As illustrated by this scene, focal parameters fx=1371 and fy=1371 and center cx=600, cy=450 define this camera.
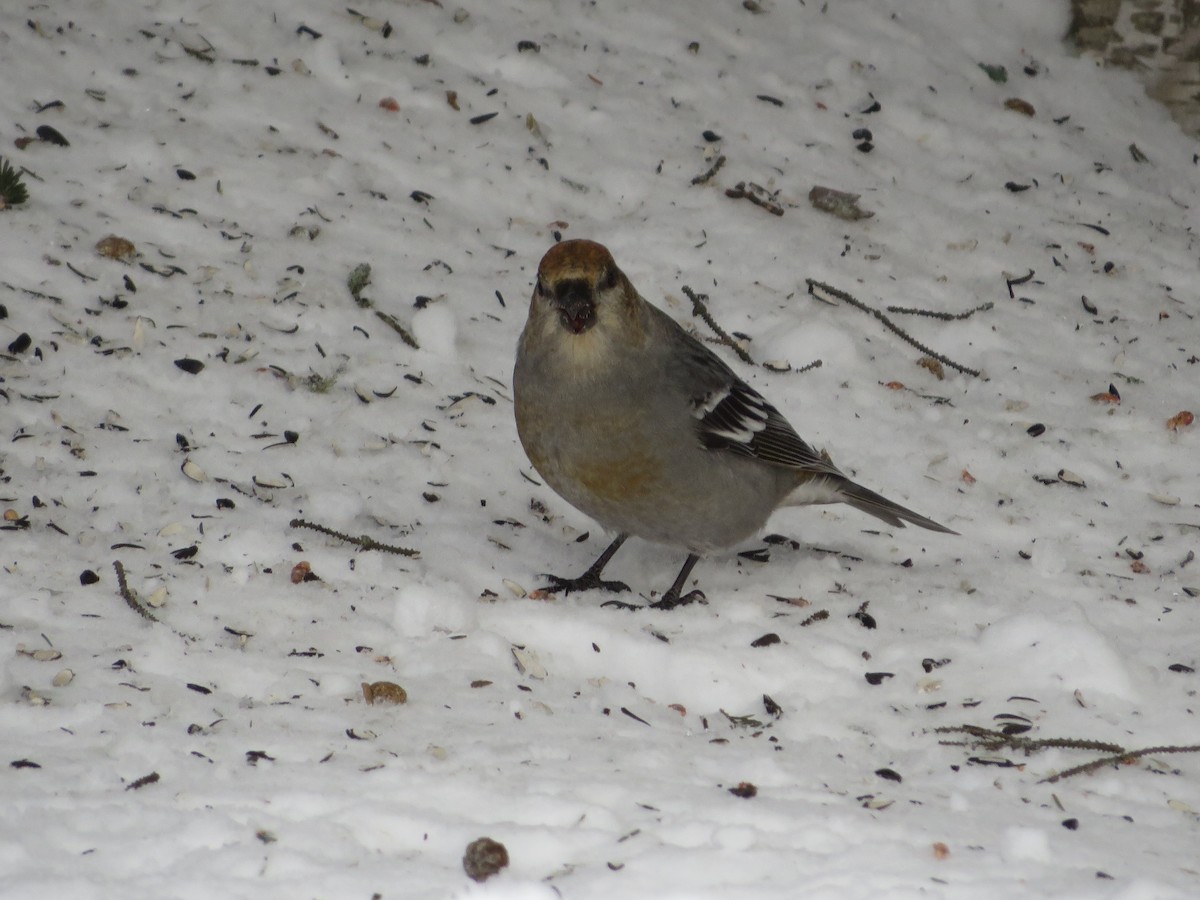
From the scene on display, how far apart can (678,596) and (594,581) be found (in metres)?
0.28

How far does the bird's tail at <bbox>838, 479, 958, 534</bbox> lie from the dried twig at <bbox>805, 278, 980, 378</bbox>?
1.06m

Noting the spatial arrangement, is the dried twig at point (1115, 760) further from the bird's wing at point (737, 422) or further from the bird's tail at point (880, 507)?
the bird's wing at point (737, 422)

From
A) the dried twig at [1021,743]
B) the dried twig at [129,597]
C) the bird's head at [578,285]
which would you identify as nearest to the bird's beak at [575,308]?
the bird's head at [578,285]

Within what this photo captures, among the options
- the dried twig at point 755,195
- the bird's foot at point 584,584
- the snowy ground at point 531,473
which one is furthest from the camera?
the dried twig at point 755,195

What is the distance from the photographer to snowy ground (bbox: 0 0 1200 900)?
2.82 metres

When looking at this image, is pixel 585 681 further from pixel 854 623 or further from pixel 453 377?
pixel 453 377

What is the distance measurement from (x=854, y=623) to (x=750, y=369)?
1561 millimetres

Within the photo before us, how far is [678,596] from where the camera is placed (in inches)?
167

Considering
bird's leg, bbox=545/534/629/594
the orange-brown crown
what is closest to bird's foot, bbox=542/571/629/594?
bird's leg, bbox=545/534/629/594

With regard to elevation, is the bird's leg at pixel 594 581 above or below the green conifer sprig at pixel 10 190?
below

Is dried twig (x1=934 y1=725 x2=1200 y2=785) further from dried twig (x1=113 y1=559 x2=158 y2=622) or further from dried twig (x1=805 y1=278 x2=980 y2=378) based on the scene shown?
dried twig (x1=805 y1=278 x2=980 y2=378)

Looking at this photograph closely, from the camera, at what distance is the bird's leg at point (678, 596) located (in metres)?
4.16

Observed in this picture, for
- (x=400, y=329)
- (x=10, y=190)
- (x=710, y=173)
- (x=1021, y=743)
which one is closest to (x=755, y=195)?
(x=710, y=173)

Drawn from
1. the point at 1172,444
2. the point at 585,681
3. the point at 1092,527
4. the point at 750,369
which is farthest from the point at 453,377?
the point at 1172,444
